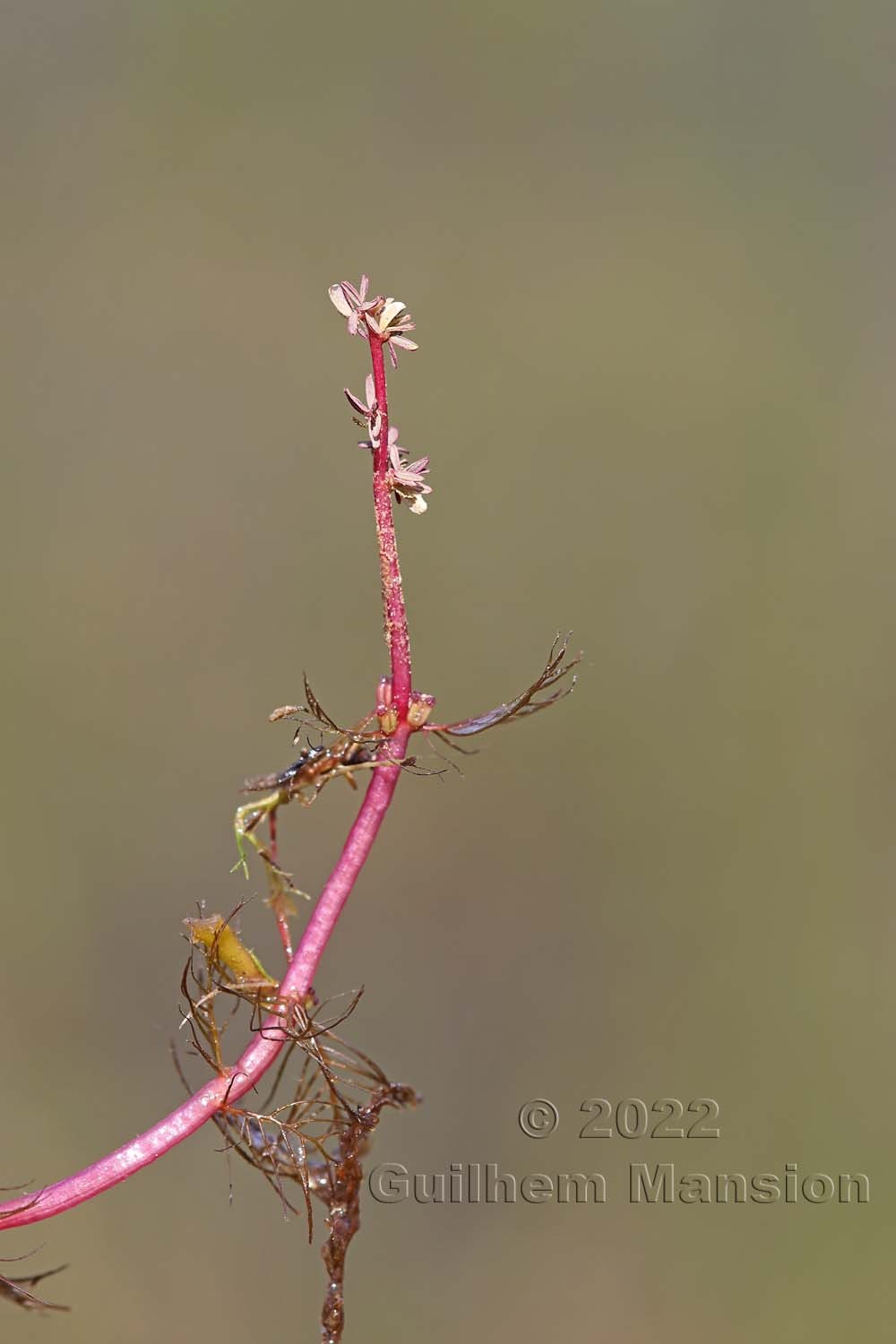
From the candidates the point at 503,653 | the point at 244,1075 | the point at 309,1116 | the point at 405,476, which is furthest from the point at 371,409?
the point at 503,653

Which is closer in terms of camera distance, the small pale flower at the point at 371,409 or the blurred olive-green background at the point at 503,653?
the small pale flower at the point at 371,409

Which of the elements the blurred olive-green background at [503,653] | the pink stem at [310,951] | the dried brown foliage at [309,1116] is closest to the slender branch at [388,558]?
the pink stem at [310,951]

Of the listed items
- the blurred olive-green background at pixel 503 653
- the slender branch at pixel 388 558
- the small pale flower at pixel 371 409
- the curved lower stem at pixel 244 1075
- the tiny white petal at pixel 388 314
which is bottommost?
the curved lower stem at pixel 244 1075

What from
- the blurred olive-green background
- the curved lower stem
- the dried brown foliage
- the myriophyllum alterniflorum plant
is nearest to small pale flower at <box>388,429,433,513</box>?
the myriophyllum alterniflorum plant

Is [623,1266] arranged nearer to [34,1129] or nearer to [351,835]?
[34,1129]

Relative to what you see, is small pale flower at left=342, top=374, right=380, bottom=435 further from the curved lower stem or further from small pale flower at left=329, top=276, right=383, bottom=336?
the curved lower stem

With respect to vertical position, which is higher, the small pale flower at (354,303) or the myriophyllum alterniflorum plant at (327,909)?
the small pale flower at (354,303)

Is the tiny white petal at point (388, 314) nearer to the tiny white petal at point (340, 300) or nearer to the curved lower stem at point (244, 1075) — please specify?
the tiny white petal at point (340, 300)
